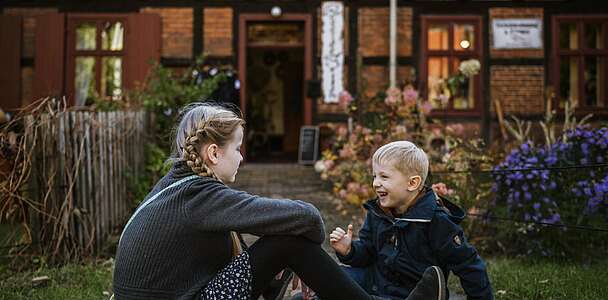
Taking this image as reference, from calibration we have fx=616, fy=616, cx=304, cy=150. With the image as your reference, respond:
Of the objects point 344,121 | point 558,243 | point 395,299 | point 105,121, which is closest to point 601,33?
point 344,121

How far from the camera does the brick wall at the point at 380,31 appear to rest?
8828 mm

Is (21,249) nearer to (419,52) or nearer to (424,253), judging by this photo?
(424,253)

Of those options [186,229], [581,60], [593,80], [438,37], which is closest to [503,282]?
[186,229]

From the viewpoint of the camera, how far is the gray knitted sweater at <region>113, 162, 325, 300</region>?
6.52 feet

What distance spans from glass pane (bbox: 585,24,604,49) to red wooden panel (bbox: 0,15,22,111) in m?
8.05

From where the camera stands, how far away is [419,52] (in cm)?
882

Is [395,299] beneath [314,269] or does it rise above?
beneath

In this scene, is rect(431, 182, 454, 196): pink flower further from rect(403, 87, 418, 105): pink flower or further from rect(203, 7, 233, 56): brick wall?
rect(203, 7, 233, 56): brick wall

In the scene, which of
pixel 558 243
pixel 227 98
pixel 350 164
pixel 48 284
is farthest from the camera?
pixel 227 98

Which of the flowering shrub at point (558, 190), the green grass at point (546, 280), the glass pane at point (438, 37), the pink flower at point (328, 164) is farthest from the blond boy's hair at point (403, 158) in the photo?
the glass pane at point (438, 37)

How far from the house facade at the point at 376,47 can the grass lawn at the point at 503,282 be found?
16.2ft

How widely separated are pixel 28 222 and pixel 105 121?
0.93 m

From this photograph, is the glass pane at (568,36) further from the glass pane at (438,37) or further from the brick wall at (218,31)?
the brick wall at (218,31)

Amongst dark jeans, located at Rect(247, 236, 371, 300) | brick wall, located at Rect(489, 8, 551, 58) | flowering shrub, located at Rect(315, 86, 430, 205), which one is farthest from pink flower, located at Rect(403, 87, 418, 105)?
dark jeans, located at Rect(247, 236, 371, 300)
